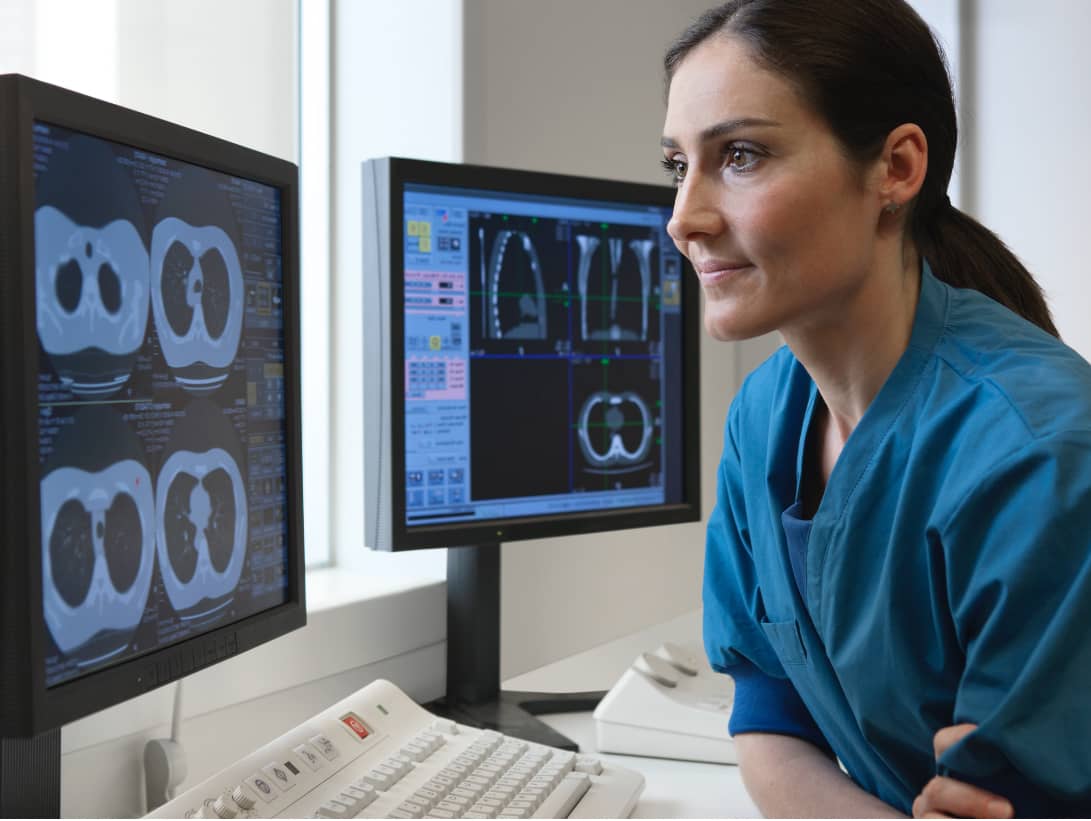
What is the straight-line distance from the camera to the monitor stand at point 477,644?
1.38m

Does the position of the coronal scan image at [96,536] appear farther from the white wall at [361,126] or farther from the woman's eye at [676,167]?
the white wall at [361,126]

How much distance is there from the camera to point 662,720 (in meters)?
1.23

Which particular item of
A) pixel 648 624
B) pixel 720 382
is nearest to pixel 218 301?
pixel 648 624

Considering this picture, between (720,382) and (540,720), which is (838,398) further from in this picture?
(720,382)

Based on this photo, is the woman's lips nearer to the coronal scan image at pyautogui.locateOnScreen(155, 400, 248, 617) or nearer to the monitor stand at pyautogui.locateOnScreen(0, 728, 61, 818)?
the coronal scan image at pyautogui.locateOnScreen(155, 400, 248, 617)

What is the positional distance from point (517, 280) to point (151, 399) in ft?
1.86

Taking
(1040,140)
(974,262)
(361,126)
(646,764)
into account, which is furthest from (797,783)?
(1040,140)

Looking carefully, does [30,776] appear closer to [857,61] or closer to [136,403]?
[136,403]

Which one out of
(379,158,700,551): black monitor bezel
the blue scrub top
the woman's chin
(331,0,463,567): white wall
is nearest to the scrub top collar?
the blue scrub top

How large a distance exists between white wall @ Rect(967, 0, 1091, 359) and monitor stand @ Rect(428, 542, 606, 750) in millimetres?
1412

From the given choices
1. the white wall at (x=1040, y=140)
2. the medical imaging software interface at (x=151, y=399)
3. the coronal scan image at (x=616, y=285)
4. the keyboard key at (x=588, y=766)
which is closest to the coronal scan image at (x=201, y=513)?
the medical imaging software interface at (x=151, y=399)

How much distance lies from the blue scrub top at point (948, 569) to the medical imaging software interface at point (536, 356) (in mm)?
320

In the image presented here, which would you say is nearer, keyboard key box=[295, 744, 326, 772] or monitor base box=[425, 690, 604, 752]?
keyboard key box=[295, 744, 326, 772]

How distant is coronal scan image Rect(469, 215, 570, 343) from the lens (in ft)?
4.21
